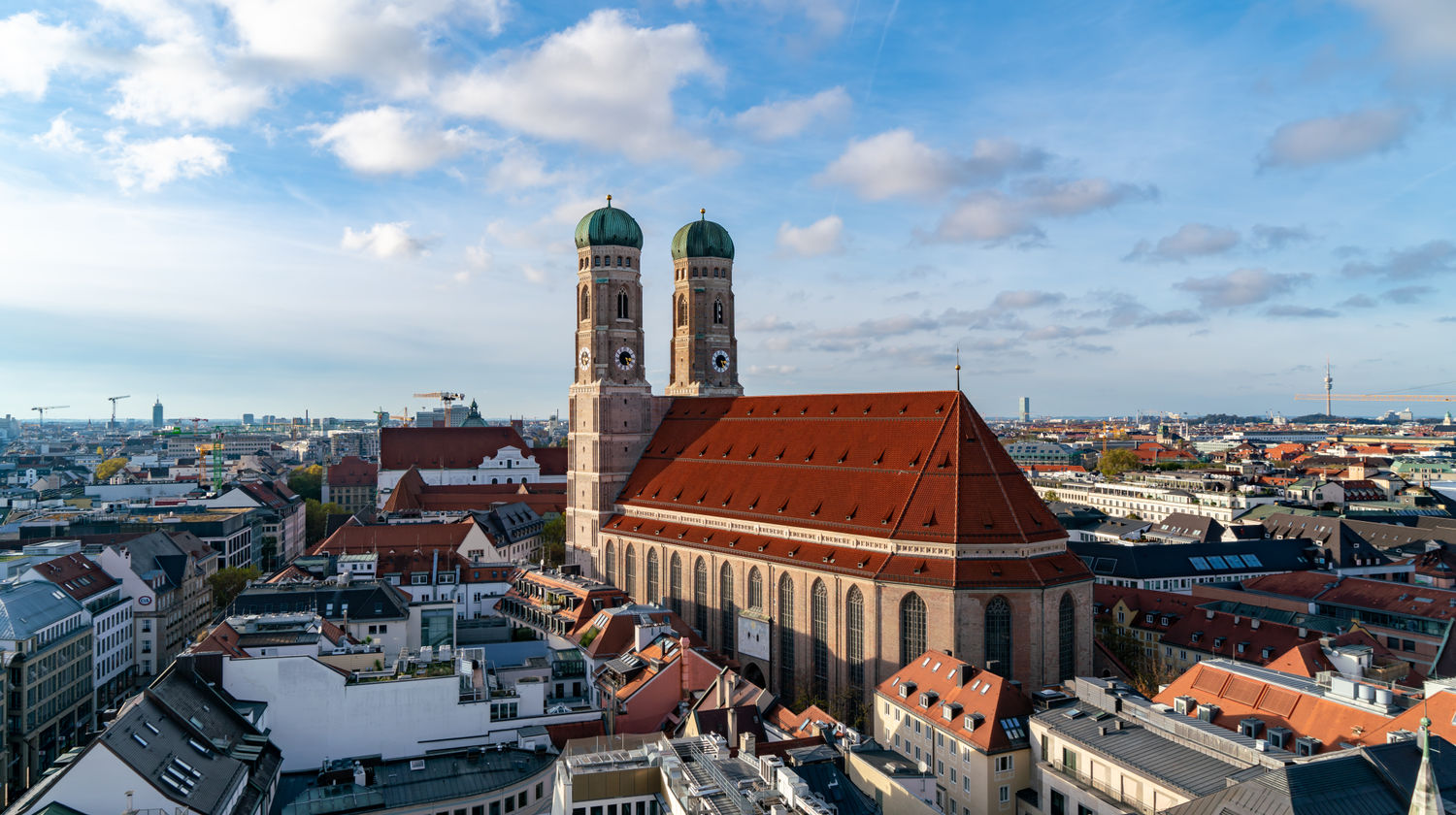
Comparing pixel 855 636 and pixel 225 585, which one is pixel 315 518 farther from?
pixel 855 636

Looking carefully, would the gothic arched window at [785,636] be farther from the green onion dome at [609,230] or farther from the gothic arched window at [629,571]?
the green onion dome at [609,230]

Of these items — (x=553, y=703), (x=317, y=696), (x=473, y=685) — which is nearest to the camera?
(x=317, y=696)

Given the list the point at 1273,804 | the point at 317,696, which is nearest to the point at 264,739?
the point at 317,696

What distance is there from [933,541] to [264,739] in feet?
134

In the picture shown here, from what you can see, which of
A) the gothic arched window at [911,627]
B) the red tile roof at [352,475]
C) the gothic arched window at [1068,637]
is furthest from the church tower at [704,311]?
the red tile roof at [352,475]

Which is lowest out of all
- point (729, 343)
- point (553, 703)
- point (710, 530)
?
point (553, 703)

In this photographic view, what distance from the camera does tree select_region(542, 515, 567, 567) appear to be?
12106 centimetres

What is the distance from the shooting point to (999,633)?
63531 millimetres

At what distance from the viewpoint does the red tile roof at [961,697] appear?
4738 centimetres

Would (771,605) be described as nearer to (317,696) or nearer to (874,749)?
(874,749)

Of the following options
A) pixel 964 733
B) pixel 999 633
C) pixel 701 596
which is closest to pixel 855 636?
pixel 999 633

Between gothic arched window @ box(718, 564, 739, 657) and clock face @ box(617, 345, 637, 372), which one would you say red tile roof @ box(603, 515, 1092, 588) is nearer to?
gothic arched window @ box(718, 564, 739, 657)

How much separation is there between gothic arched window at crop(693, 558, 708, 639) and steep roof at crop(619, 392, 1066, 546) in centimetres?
477

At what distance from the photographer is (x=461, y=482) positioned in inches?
6344
